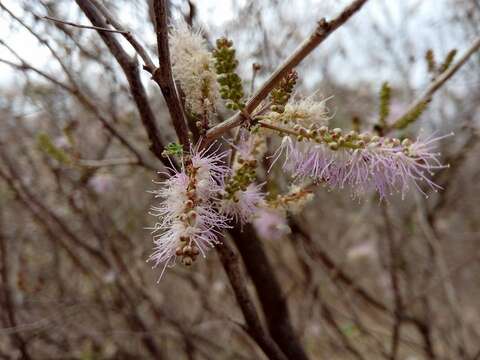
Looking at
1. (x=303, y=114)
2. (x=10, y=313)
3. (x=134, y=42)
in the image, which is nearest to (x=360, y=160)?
(x=303, y=114)

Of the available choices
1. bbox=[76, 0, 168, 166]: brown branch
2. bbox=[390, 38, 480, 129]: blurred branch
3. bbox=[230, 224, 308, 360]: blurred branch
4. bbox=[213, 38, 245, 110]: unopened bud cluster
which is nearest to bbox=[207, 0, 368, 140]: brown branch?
bbox=[213, 38, 245, 110]: unopened bud cluster

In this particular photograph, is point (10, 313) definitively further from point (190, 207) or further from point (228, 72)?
point (228, 72)

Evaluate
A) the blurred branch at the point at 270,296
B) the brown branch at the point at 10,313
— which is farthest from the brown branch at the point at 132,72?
the brown branch at the point at 10,313

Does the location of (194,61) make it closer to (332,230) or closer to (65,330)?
(65,330)

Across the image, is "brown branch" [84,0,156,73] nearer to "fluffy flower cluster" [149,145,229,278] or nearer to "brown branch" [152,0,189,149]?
"brown branch" [152,0,189,149]

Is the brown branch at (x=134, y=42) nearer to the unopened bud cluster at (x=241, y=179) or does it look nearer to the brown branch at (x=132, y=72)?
the brown branch at (x=132, y=72)

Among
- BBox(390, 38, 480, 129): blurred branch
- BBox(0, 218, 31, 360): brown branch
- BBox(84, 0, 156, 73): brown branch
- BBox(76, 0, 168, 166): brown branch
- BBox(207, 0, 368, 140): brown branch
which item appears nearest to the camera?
BBox(207, 0, 368, 140): brown branch

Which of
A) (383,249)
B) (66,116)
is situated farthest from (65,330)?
(383,249)
